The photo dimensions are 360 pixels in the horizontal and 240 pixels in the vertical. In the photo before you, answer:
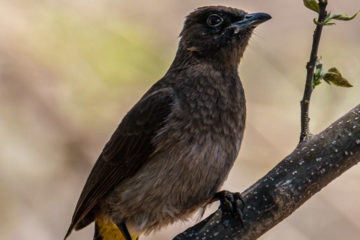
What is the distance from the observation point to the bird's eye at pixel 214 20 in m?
4.59

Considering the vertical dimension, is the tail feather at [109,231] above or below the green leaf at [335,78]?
below

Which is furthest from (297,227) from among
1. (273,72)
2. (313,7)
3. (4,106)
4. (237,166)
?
(313,7)

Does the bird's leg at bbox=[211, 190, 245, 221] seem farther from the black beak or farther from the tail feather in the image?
the black beak

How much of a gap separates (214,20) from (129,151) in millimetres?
981

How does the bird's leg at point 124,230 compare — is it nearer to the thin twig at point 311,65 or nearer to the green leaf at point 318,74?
the thin twig at point 311,65

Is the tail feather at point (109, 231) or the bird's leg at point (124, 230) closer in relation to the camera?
the bird's leg at point (124, 230)

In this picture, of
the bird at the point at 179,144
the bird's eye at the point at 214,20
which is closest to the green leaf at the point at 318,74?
the bird at the point at 179,144

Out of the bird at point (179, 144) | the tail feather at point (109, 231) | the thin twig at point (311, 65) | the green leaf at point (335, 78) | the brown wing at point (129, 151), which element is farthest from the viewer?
the tail feather at point (109, 231)

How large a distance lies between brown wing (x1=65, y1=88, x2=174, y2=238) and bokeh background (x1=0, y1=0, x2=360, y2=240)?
1.41 metres

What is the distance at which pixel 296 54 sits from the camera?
6.30 meters

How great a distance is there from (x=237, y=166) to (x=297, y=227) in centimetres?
67

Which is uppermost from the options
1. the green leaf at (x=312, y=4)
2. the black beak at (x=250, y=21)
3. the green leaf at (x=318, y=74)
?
the black beak at (x=250, y=21)

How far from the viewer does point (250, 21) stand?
4.42m

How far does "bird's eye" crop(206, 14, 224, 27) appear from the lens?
181 inches
